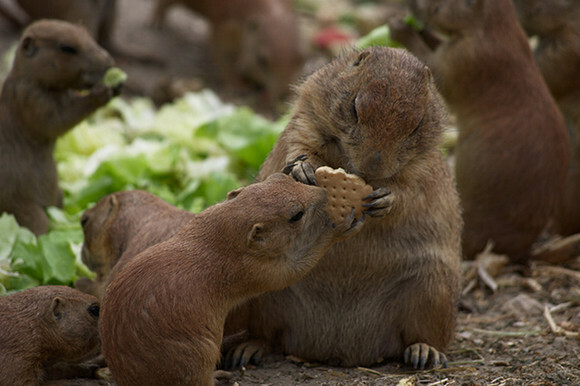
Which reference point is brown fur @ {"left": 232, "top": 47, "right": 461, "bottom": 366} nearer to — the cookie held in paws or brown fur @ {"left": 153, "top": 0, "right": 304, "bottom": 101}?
the cookie held in paws

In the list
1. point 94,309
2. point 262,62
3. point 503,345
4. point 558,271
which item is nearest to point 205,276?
point 94,309

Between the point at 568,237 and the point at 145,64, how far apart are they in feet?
21.7

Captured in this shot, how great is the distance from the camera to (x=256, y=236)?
3.70 metres

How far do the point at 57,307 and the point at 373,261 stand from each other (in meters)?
1.79

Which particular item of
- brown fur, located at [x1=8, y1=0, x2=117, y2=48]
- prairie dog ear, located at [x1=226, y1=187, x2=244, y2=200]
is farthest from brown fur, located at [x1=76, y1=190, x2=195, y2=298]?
brown fur, located at [x1=8, y1=0, x2=117, y2=48]

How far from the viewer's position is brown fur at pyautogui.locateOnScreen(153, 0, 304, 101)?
37.2ft

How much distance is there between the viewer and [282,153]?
4605mm

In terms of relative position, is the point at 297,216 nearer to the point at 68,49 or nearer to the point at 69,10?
the point at 68,49

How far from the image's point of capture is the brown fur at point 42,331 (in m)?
3.80

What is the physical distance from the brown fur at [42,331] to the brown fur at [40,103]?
1977 mm

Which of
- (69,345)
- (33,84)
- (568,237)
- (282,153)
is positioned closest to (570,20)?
(568,237)

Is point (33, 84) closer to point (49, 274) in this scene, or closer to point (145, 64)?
point (49, 274)

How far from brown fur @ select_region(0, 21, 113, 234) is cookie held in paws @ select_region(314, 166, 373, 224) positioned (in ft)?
8.92

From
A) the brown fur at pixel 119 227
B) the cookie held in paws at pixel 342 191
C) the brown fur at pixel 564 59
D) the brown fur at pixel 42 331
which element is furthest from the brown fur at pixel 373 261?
the brown fur at pixel 564 59
